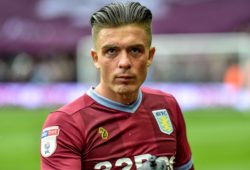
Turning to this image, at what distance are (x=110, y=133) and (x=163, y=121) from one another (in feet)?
1.21

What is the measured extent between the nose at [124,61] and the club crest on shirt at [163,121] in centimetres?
49

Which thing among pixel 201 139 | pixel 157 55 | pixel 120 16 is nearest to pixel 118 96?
pixel 120 16

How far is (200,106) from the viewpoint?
26875 mm

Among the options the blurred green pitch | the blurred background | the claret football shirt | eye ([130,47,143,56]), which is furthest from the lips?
the blurred background

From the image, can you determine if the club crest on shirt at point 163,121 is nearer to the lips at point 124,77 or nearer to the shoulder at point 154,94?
the shoulder at point 154,94

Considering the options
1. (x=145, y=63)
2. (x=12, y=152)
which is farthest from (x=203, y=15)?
(x=145, y=63)

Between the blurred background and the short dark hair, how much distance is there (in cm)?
1881

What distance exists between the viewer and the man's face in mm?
4660

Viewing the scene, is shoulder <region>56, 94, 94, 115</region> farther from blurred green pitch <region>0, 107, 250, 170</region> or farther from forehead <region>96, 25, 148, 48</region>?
blurred green pitch <region>0, 107, 250, 170</region>

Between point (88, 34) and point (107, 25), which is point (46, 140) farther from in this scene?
point (88, 34)

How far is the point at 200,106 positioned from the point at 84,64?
6789 mm

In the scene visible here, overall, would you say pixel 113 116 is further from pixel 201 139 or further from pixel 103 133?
pixel 201 139

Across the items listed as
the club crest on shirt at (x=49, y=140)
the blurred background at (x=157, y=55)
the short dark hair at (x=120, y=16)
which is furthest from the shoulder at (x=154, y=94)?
the blurred background at (x=157, y=55)

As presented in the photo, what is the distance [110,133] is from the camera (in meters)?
4.80
